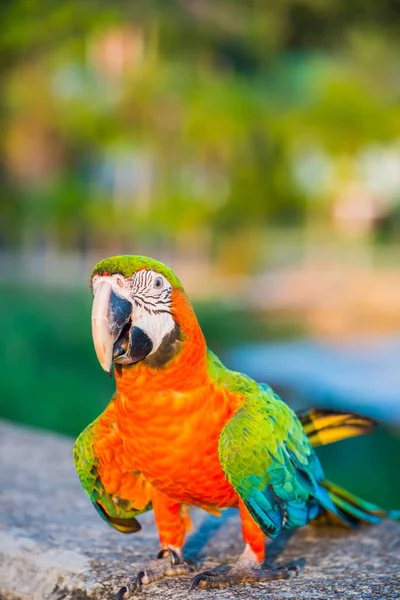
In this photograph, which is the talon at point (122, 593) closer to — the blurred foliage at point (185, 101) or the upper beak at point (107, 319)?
the upper beak at point (107, 319)

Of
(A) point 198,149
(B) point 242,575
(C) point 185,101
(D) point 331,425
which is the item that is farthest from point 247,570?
(A) point 198,149

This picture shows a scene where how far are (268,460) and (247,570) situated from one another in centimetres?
14

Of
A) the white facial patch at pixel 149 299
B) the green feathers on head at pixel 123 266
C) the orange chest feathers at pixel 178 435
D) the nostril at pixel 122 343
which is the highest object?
the green feathers on head at pixel 123 266

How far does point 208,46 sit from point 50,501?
181 inches

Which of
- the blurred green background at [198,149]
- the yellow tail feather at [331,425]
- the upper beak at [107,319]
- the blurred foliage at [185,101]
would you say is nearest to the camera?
the upper beak at [107,319]

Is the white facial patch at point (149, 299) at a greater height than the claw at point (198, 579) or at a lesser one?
greater

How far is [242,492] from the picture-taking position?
→ 77 cm

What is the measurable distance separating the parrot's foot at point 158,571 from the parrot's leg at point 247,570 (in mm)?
49

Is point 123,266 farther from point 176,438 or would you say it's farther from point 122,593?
point 122,593

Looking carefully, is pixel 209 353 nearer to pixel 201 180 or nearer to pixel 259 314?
pixel 259 314

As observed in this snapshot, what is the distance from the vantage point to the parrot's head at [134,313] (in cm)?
71

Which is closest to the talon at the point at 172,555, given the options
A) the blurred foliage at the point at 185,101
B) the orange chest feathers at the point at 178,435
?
the orange chest feathers at the point at 178,435

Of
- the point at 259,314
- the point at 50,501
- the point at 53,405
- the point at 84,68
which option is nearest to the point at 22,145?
the point at 84,68

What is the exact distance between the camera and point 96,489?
2.82ft
